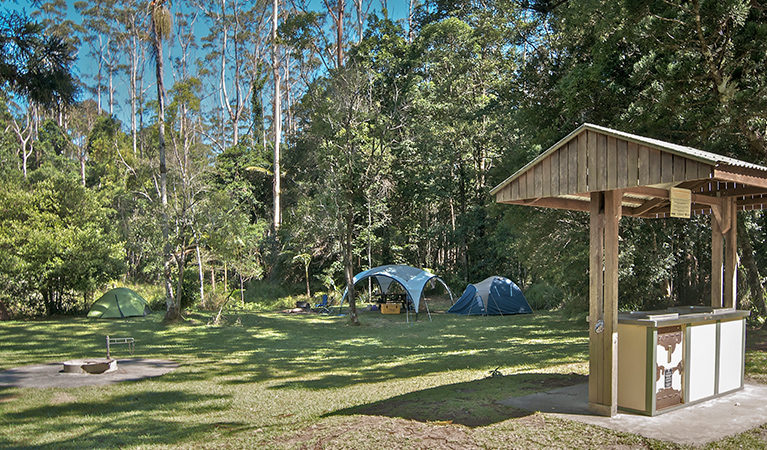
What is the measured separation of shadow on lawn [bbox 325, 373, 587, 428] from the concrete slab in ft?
0.98

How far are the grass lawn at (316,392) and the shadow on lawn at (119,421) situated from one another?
0.9 inches

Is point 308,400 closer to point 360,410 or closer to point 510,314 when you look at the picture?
point 360,410

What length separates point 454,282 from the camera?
87.1ft

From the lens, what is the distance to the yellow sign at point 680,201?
5.77 meters

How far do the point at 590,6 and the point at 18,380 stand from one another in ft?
37.2

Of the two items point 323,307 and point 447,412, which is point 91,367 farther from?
point 323,307

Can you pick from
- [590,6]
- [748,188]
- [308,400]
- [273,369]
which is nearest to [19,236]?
[273,369]

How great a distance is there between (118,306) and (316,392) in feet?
44.6

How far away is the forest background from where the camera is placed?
984 cm

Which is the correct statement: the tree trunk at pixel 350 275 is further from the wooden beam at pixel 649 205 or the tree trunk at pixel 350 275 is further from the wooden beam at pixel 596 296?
the wooden beam at pixel 596 296

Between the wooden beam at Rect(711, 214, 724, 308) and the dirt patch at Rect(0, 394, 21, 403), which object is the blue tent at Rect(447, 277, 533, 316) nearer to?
the wooden beam at Rect(711, 214, 724, 308)

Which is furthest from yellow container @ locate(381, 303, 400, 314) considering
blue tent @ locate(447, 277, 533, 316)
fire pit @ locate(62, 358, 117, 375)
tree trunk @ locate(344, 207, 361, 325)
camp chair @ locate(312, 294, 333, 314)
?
fire pit @ locate(62, 358, 117, 375)

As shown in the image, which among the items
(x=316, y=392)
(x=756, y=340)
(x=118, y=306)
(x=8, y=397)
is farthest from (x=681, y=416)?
(x=118, y=306)

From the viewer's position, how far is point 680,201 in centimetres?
586
